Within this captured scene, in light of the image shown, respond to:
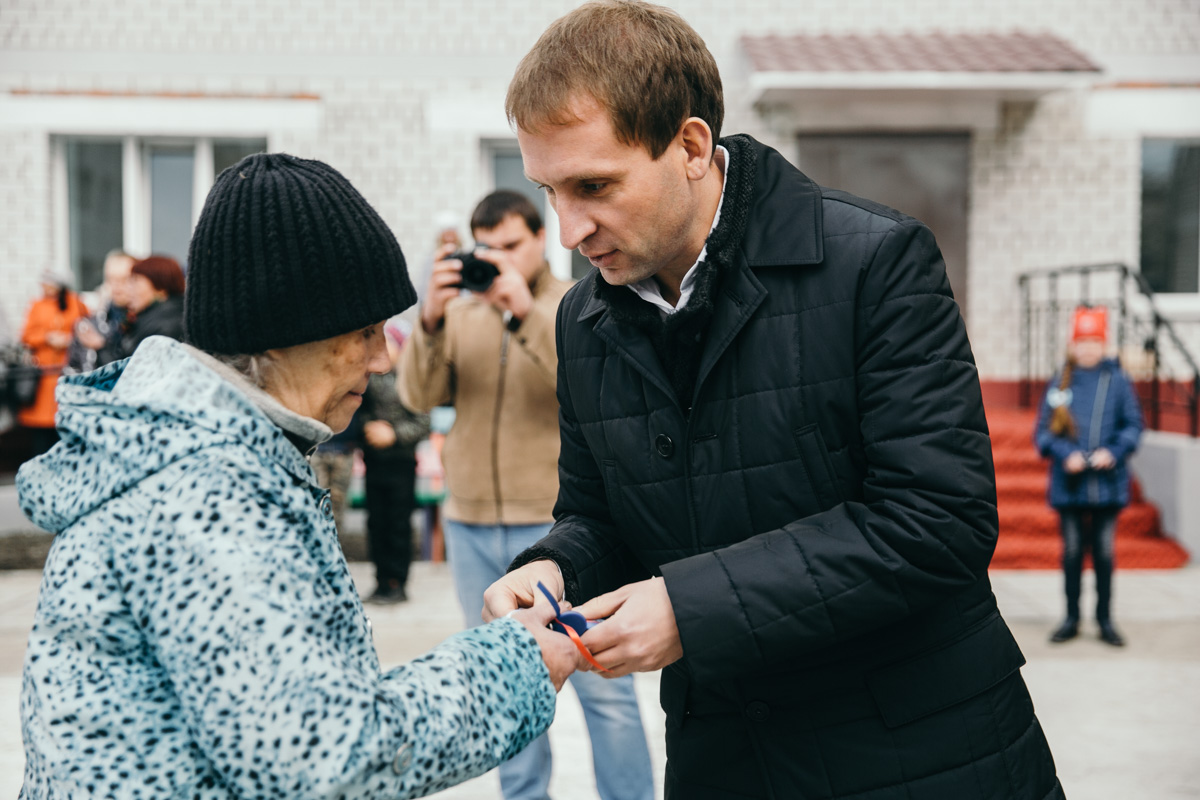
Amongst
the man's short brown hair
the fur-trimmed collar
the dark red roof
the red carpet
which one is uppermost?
the dark red roof

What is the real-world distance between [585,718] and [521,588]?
189cm

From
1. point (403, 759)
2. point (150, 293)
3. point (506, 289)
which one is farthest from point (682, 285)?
point (150, 293)

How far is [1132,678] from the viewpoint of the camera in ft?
16.9

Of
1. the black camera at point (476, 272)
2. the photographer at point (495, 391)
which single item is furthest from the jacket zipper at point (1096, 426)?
the black camera at point (476, 272)

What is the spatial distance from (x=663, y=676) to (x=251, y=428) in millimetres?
1025

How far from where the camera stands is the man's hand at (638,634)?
4.93 ft

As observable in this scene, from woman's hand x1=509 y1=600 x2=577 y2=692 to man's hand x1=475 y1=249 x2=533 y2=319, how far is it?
7.57 feet

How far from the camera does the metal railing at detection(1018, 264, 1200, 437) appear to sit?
940 cm

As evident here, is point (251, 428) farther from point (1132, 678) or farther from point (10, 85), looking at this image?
point (10, 85)

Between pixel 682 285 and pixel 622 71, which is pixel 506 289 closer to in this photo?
pixel 682 285

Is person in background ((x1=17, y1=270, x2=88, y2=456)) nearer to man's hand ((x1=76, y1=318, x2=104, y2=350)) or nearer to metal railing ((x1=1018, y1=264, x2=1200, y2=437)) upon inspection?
man's hand ((x1=76, y1=318, x2=104, y2=350))

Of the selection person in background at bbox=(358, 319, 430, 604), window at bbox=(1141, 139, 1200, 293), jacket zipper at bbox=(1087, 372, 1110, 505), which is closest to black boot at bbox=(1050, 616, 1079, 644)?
jacket zipper at bbox=(1087, 372, 1110, 505)

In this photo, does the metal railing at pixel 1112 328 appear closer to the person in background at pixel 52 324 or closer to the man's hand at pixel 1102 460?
the man's hand at pixel 1102 460

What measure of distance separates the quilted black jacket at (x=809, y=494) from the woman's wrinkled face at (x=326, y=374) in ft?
1.46
